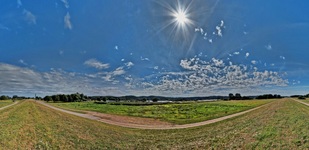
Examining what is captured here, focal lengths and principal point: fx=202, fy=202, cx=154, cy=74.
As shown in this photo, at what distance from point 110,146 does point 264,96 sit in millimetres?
194837

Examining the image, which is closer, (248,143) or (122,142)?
(248,143)

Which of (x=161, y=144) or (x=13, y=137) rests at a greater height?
(x=13, y=137)

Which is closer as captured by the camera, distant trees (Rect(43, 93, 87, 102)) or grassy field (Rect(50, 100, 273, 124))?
grassy field (Rect(50, 100, 273, 124))

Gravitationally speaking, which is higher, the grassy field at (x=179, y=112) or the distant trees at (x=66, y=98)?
the distant trees at (x=66, y=98)

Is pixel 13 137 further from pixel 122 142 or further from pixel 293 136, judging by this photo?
pixel 293 136

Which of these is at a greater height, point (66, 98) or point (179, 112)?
point (66, 98)

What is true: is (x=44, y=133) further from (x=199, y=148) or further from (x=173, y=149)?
(x=199, y=148)

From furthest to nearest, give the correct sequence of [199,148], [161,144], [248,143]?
[161,144], [199,148], [248,143]

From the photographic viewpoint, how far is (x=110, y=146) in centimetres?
1722

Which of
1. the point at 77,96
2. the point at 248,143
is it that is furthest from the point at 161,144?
the point at 77,96

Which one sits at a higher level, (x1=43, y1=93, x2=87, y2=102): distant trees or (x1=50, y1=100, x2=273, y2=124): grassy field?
(x1=43, y1=93, x2=87, y2=102): distant trees

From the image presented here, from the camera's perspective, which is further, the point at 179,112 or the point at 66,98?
the point at 66,98

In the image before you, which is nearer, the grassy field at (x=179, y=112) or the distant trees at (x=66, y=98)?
the grassy field at (x=179, y=112)

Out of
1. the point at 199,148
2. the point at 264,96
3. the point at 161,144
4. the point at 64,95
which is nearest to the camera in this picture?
the point at 199,148
